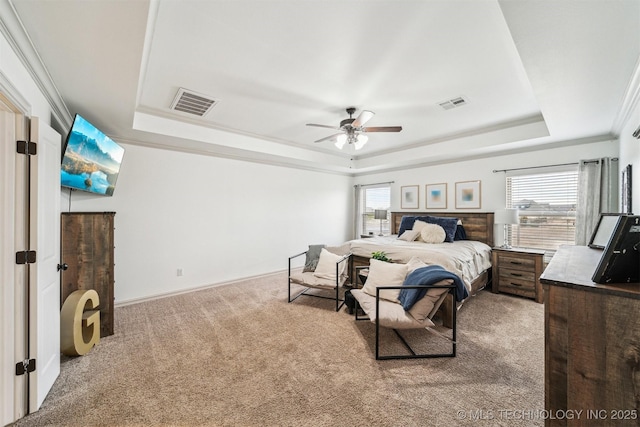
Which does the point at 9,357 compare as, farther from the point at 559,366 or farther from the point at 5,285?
the point at 559,366

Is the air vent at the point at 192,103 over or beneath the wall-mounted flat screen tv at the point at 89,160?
over

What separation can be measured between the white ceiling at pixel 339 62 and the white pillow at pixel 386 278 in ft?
6.55

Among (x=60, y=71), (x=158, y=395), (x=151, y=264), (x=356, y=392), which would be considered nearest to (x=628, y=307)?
(x=356, y=392)

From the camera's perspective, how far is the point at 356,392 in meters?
1.91

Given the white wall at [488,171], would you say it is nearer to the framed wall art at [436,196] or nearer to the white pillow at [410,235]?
the framed wall art at [436,196]

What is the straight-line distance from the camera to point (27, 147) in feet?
5.72

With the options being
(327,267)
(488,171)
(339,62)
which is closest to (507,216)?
(488,171)

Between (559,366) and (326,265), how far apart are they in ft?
9.41

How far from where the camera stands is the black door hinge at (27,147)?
172 cm

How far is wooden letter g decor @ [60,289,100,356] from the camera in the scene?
7.55ft

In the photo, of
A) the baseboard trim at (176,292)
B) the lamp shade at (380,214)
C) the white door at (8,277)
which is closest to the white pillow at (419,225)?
the lamp shade at (380,214)

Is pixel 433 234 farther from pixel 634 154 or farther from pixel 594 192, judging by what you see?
pixel 634 154

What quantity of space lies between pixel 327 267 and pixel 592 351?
2.95 m

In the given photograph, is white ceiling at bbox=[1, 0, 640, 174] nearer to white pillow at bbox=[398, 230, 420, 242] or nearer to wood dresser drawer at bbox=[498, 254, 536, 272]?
wood dresser drawer at bbox=[498, 254, 536, 272]
